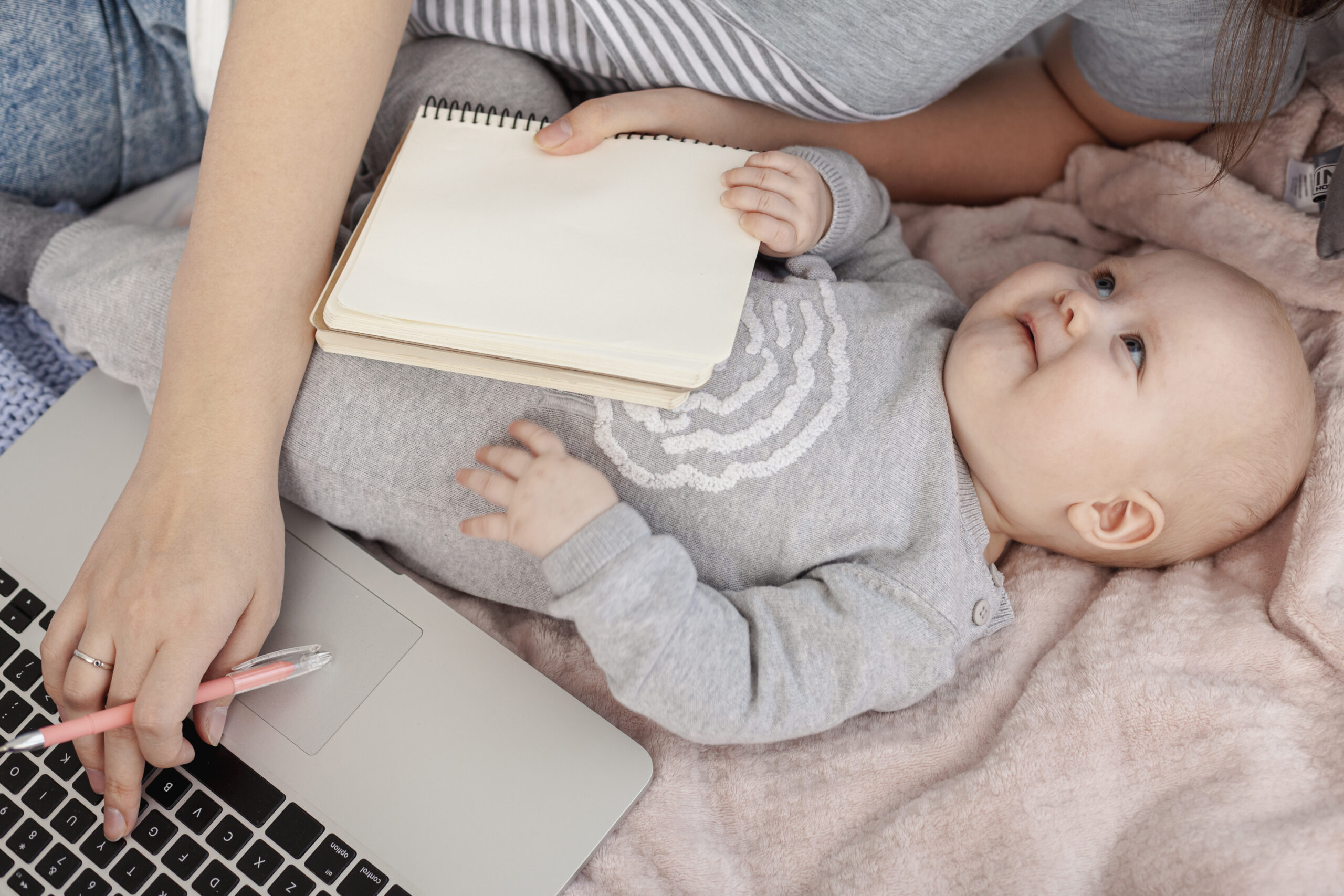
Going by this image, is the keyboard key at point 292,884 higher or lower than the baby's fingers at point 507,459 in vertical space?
lower

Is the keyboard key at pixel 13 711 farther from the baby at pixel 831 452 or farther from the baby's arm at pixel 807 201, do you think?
the baby's arm at pixel 807 201

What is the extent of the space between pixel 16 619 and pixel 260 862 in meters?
0.33

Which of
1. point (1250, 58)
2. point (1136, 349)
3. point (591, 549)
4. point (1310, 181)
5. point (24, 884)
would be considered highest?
point (1250, 58)

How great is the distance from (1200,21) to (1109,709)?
696 mm

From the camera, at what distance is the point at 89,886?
2.25 ft

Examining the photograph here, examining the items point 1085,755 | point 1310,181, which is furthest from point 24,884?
point 1310,181

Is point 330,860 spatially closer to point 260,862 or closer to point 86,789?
point 260,862

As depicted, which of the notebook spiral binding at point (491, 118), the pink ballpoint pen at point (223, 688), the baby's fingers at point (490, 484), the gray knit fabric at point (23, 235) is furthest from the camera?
the gray knit fabric at point (23, 235)

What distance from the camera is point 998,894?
704 mm

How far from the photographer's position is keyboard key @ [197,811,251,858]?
700mm

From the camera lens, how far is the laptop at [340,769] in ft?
2.28

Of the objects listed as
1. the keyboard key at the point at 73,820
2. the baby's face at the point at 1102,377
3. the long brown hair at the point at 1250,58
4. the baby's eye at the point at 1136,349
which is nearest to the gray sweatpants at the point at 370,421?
the keyboard key at the point at 73,820

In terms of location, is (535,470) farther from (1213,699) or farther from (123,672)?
(1213,699)

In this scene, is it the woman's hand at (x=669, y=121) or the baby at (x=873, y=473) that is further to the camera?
the woman's hand at (x=669, y=121)
